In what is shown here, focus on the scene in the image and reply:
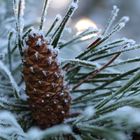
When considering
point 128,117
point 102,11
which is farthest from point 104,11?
point 128,117

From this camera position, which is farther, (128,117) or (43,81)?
(43,81)

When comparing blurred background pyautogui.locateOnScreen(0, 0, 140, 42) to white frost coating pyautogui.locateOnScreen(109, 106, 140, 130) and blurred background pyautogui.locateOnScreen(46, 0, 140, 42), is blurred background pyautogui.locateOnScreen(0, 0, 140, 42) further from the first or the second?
white frost coating pyautogui.locateOnScreen(109, 106, 140, 130)

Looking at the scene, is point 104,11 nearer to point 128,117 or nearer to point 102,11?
point 102,11

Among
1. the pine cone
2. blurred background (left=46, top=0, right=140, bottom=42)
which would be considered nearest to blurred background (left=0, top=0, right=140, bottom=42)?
blurred background (left=46, top=0, right=140, bottom=42)

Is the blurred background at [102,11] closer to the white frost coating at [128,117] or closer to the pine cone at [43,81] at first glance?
the pine cone at [43,81]

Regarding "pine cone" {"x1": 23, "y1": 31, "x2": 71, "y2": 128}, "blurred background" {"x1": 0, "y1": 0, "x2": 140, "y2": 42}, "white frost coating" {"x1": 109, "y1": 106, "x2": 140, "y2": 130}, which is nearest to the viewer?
"white frost coating" {"x1": 109, "y1": 106, "x2": 140, "y2": 130}

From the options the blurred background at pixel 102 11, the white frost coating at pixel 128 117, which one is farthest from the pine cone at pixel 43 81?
the blurred background at pixel 102 11

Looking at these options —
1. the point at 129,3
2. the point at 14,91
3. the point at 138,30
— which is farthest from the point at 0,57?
the point at 129,3

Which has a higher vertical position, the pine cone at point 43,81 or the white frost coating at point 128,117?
the pine cone at point 43,81

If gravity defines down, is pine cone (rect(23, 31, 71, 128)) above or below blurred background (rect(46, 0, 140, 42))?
below
